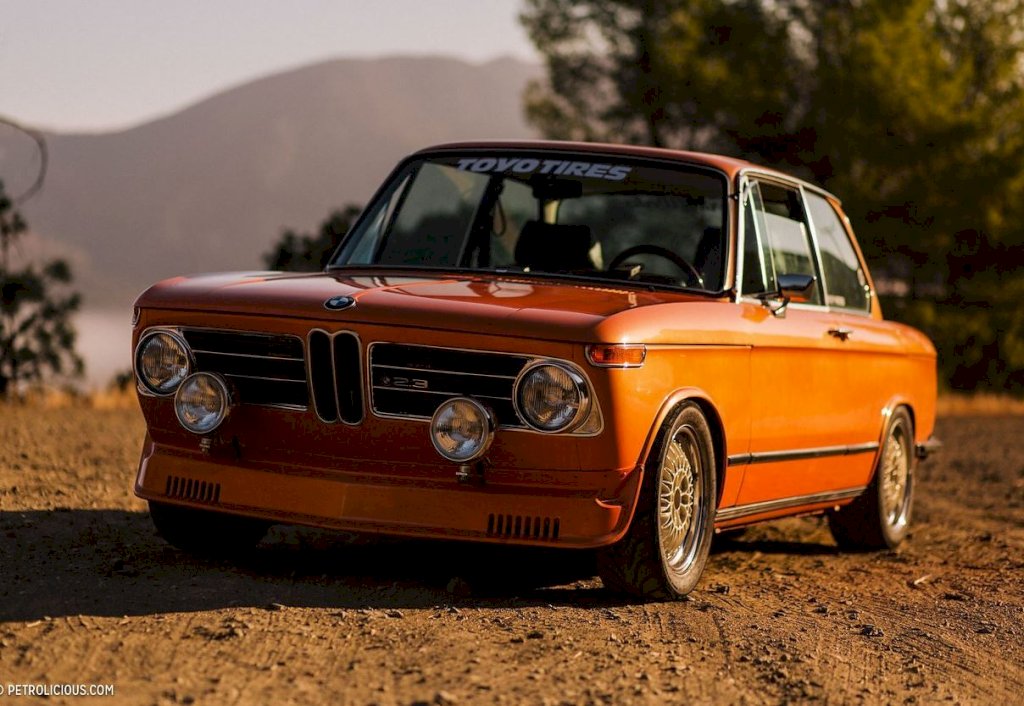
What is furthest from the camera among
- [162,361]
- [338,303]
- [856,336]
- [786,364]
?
[856,336]

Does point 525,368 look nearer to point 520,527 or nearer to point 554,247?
point 520,527

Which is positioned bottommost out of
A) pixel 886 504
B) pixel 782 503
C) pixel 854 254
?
pixel 886 504

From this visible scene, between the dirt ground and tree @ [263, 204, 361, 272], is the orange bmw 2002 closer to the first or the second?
the dirt ground

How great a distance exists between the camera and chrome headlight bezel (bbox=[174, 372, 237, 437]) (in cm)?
593

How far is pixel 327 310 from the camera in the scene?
581cm

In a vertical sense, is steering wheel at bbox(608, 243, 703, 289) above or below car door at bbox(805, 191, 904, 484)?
above

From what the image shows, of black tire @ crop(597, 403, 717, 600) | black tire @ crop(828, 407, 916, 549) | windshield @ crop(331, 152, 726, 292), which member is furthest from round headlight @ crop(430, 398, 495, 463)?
black tire @ crop(828, 407, 916, 549)

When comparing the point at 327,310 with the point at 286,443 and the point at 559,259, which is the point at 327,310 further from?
the point at 559,259

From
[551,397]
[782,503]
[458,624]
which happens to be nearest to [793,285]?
[782,503]

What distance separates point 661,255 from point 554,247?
53 centimetres

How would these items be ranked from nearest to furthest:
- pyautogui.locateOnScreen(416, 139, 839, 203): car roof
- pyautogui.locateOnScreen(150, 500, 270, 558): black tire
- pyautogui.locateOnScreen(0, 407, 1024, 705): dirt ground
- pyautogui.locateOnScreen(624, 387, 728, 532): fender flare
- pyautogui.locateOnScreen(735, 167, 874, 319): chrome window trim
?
pyautogui.locateOnScreen(0, 407, 1024, 705): dirt ground, pyautogui.locateOnScreen(624, 387, 728, 532): fender flare, pyautogui.locateOnScreen(150, 500, 270, 558): black tire, pyautogui.locateOnScreen(735, 167, 874, 319): chrome window trim, pyautogui.locateOnScreen(416, 139, 839, 203): car roof

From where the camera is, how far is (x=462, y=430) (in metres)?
5.62

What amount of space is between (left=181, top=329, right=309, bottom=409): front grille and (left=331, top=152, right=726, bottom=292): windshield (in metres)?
1.28

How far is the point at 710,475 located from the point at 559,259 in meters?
1.39
